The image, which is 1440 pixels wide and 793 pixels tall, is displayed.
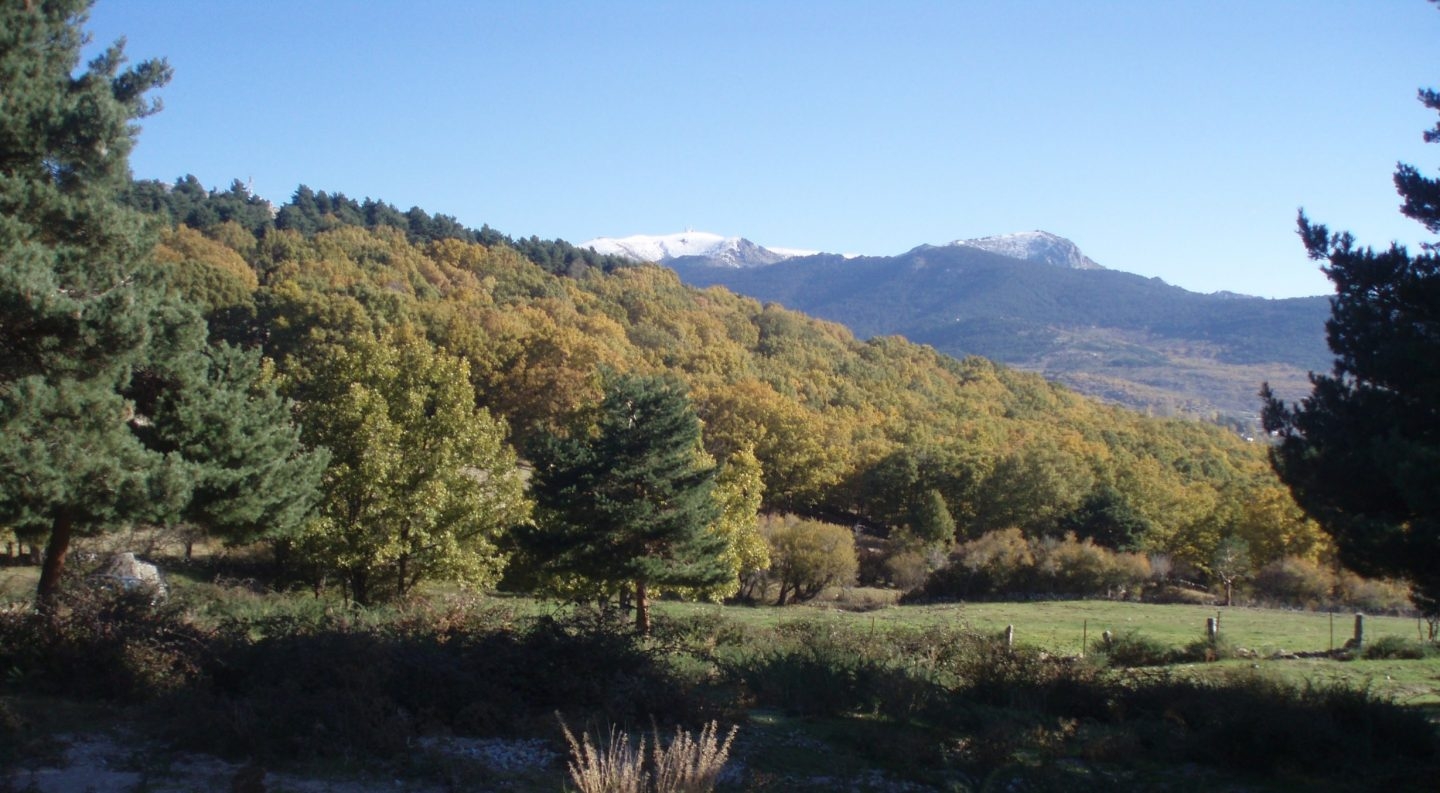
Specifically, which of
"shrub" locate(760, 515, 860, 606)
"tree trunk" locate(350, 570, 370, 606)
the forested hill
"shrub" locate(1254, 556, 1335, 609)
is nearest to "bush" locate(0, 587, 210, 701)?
the forested hill

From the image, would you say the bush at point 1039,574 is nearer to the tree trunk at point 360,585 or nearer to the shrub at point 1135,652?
the shrub at point 1135,652

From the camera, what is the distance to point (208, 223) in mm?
97062

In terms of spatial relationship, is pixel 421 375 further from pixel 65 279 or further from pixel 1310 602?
pixel 1310 602

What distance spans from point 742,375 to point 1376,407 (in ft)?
279

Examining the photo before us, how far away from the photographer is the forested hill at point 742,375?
5994cm

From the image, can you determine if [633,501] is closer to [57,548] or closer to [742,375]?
[57,548]

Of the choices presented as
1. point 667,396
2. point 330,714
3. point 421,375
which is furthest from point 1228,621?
point 330,714

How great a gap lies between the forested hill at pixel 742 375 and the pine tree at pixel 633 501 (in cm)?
325

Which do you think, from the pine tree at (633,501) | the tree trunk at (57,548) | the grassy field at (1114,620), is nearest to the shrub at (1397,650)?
the grassy field at (1114,620)

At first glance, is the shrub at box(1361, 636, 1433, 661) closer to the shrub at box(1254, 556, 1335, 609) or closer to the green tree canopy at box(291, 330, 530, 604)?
the green tree canopy at box(291, 330, 530, 604)

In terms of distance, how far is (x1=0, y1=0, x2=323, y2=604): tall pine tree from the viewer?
1005cm

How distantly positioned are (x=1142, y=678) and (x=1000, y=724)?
4175 mm

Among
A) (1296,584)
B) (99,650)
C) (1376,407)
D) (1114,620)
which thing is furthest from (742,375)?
(99,650)

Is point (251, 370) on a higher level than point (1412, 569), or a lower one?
higher
